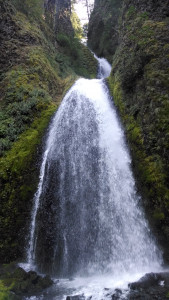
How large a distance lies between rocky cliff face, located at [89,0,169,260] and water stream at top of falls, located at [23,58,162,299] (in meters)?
0.49

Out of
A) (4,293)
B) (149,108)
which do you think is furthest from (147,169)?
(4,293)

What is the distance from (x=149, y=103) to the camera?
7.98 metres

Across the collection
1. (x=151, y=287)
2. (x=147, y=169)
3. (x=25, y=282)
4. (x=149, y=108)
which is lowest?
(x=25, y=282)

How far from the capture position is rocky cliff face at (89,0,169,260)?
6.68 m

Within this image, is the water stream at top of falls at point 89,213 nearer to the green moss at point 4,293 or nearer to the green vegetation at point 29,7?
the green moss at point 4,293

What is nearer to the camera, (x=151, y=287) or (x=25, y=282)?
(x=151, y=287)

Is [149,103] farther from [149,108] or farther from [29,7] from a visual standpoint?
[29,7]

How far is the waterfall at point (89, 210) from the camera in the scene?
6461 mm

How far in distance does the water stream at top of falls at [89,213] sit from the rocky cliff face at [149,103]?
49 centimetres

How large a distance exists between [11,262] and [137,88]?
8.27m

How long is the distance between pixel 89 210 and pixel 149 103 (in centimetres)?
455

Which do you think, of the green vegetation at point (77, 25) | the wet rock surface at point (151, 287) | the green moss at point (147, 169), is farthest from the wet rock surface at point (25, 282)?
the green vegetation at point (77, 25)

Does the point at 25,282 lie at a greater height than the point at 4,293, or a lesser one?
lesser

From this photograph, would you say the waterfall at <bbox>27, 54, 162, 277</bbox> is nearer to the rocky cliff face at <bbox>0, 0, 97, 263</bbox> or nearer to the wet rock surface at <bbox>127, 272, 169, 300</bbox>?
the rocky cliff face at <bbox>0, 0, 97, 263</bbox>
